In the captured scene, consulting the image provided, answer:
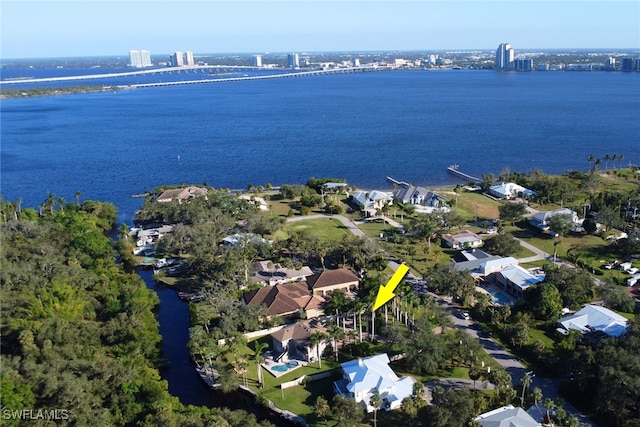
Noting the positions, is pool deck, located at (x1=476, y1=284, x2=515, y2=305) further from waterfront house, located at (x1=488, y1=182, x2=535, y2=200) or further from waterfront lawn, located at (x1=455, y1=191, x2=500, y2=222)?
waterfront house, located at (x1=488, y1=182, x2=535, y2=200)

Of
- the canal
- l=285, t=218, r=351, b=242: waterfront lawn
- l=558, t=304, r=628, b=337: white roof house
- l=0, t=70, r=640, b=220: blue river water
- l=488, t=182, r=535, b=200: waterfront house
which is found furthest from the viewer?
l=0, t=70, r=640, b=220: blue river water

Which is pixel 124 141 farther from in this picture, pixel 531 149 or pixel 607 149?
pixel 607 149

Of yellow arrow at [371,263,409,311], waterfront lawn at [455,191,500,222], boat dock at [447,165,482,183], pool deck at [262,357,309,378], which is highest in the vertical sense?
yellow arrow at [371,263,409,311]

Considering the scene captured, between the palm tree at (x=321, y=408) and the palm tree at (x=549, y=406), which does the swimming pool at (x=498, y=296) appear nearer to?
the palm tree at (x=549, y=406)

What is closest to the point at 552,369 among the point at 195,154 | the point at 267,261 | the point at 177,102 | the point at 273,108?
the point at 267,261

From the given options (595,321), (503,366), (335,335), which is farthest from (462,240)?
(335,335)

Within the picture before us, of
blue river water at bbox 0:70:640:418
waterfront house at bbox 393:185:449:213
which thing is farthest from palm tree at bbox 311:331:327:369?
waterfront house at bbox 393:185:449:213

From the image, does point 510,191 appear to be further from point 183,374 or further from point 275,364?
point 183,374
